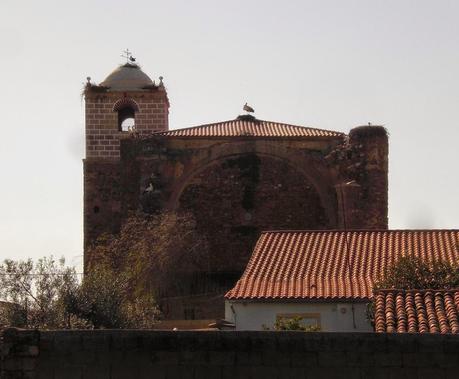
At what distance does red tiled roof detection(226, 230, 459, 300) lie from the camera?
31.2 meters

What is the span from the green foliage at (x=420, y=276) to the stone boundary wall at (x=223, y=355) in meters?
10.4

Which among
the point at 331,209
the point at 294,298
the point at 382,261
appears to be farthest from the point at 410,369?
the point at 331,209

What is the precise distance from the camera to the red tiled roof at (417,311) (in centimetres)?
2347

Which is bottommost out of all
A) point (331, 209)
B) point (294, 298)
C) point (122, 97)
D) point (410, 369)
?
point (410, 369)

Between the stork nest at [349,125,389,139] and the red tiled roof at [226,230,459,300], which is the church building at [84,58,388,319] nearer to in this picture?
the stork nest at [349,125,389,139]

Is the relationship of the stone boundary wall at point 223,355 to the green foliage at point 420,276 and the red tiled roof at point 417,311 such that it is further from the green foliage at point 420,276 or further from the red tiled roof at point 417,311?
the green foliage at point 420,276

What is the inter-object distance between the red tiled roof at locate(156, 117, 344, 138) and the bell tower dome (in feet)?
12.1

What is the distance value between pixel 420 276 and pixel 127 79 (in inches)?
1053

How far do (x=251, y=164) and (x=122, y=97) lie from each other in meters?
7.42

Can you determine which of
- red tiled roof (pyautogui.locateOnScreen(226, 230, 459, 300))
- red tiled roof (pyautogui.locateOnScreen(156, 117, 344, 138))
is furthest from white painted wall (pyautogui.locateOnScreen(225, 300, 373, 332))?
red tiled roof (pyautogui.locateOnScreen(156, 117, 344, 138))

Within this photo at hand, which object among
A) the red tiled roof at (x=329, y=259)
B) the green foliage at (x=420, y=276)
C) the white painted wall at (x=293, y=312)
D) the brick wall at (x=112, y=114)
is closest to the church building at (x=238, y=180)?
the brick wall at (x=112, y=114)

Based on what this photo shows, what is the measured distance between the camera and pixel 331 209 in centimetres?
4788

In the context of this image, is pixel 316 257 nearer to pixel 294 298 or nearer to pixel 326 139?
pixel 294 298

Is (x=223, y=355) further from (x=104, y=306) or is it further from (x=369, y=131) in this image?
(x=369, y=131)
